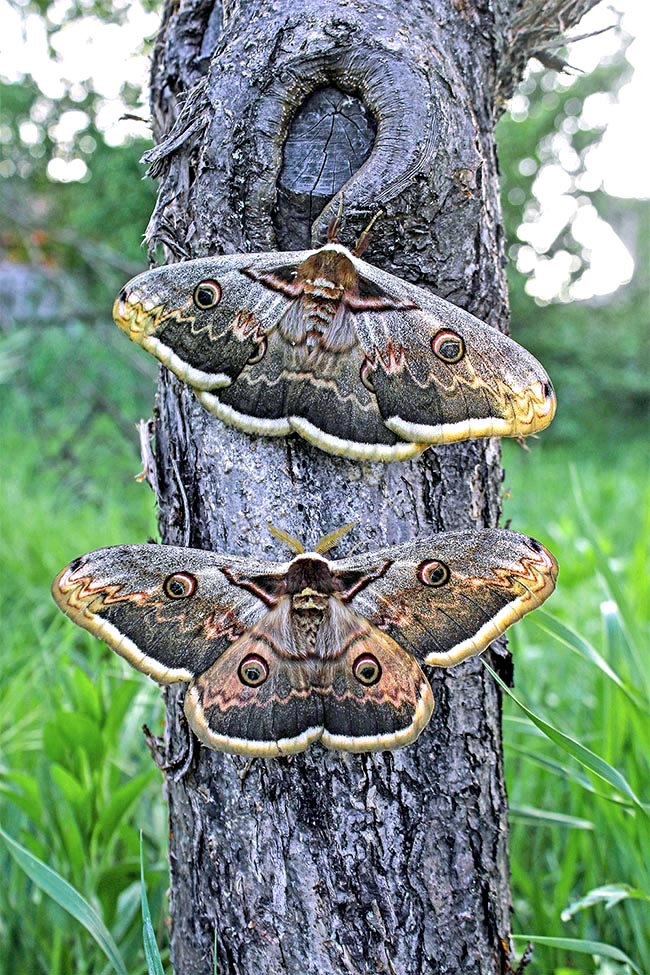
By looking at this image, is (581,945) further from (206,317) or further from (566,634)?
(206,317)

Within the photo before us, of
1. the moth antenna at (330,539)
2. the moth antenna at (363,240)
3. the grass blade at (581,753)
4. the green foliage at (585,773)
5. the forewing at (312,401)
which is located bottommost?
the green foliage at (585,773)

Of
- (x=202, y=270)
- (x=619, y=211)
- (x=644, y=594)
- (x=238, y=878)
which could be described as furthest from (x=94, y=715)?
(x=619, y=211)

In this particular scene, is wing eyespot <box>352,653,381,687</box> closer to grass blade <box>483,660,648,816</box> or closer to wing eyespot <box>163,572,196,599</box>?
grass blade <box>483,660,648,816</box>

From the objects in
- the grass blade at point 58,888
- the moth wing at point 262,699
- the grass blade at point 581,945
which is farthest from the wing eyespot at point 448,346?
the grass blade at point 58,888

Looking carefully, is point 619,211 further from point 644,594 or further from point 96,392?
point 644,594

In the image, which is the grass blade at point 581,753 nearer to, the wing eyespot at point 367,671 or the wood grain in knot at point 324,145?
the wing eyespot at point 367,671

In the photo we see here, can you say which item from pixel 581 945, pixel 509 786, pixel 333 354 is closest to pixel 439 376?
pixel 333 354
